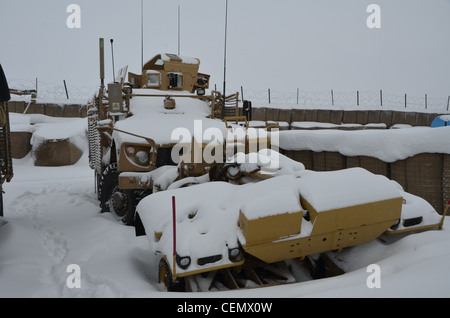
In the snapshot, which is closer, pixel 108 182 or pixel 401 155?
pixel 401 155

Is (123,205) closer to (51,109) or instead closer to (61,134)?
(61,134)

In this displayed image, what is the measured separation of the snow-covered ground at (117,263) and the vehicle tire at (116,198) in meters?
0.18

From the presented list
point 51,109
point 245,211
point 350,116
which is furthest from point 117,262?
point 350,116

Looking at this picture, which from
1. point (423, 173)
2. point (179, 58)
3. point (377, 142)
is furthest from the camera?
point (179, 58)

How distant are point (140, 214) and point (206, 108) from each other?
12.8ft

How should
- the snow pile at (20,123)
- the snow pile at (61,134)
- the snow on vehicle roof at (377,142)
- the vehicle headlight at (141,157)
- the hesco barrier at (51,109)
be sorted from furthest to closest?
the hesco barrier at (51,109), the snow pile at (20,123), the snow pile at (61,134), the snow on vehicle roof at (377,142), the vehicle headlight at (141,157)

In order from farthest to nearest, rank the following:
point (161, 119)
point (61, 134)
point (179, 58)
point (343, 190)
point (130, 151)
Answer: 1. point (61, 134)
2. point (179, 58)
3. point (161, 119)
4. point (130, 151)
5. point (343, 190)

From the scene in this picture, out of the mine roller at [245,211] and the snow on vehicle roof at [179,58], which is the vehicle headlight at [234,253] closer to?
the mine roller at [245,211]

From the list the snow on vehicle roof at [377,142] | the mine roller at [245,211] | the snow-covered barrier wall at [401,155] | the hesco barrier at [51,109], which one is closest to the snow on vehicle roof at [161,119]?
the mine roller at [245,211]

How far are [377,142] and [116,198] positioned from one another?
458 cm

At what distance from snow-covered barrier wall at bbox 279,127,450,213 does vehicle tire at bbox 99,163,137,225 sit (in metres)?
3.83

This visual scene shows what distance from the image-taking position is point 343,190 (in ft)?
10.9

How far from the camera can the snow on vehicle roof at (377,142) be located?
558 cm
